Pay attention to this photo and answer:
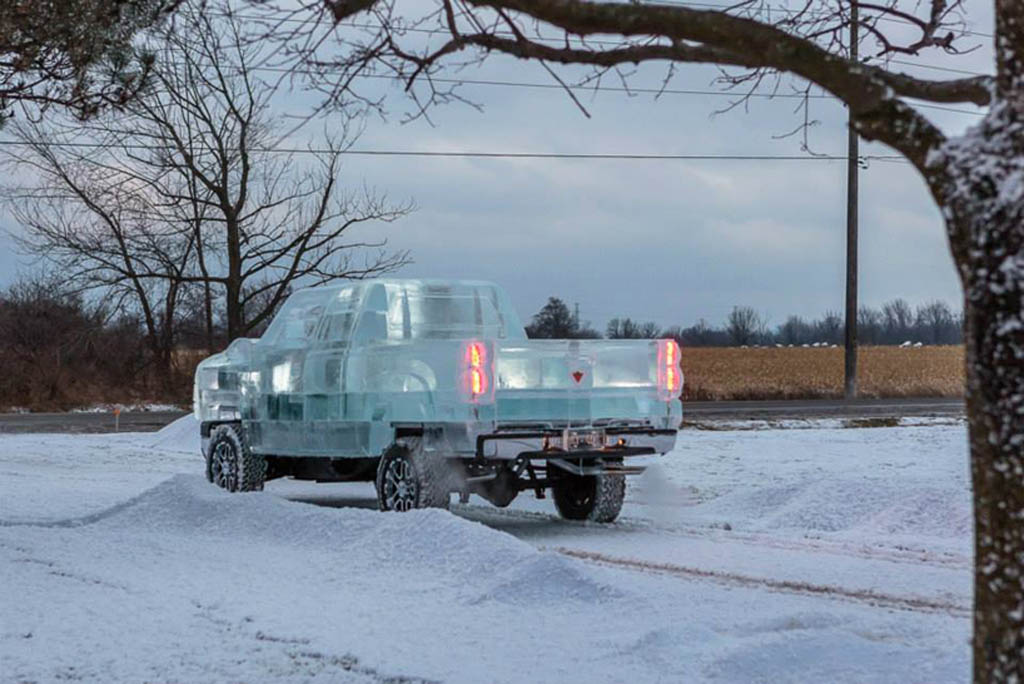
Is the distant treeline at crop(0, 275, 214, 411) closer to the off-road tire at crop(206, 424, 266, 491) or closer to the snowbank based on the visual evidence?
the snowbank

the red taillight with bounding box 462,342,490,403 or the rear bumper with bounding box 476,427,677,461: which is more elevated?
the red taillight with bounding box 462,342,490,403

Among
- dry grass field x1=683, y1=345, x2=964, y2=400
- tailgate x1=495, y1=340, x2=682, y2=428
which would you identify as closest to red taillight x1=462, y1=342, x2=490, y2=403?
tailgate x1=495, y1=340, x2=682, y2=428

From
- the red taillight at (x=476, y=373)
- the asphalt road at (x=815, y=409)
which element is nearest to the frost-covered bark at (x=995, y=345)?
the red taillight at (x=476, y=373)

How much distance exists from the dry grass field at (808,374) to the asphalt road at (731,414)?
7.72 ft

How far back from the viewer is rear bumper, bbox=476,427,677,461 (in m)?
12.4

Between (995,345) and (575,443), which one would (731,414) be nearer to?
(575,443)

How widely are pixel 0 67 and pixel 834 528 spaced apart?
26.7ft

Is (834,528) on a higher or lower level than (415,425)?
lower

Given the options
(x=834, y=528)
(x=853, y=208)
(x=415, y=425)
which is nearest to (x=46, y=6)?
(x=415, y=425)

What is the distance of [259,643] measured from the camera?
806 centimetres

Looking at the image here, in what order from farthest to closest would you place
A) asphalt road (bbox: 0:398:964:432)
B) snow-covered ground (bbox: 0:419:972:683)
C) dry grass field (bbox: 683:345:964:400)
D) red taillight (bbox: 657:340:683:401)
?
1. dry grass field (bbox: 683:345:964:400)
2. asphalt road (bbox: 0:398:964:432)
3. red taillight (bbox: 657:340:683:401)
4. snow-covered ground (bbox: 0:419:972:683)

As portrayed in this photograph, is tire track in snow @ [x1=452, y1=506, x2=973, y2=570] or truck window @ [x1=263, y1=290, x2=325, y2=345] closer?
tire track in snow @ [x1=452, y1=506, x2=973, y2=570]

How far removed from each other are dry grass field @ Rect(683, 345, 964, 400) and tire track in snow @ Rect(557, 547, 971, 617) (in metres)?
29.0

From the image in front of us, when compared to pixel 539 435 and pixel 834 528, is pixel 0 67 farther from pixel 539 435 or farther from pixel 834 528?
pixel 834 528
